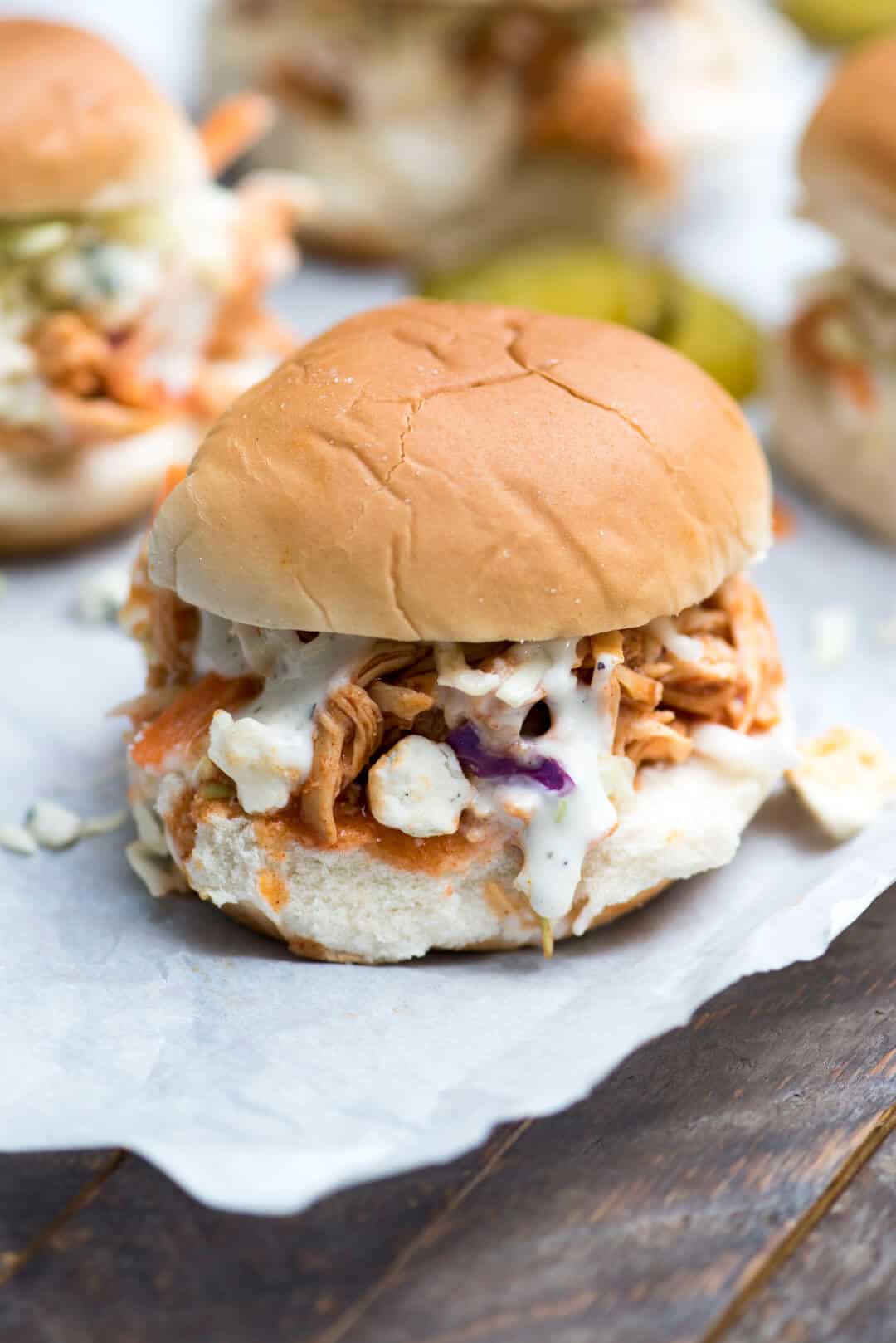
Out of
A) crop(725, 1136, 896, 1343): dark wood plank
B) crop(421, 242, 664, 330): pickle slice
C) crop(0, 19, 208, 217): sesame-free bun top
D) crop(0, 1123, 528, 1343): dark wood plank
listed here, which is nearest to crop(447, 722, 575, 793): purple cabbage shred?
crop(0, 1123, 528, 1343): dark wood plank

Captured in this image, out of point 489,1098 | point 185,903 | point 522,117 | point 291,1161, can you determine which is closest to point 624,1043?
point 489,1098

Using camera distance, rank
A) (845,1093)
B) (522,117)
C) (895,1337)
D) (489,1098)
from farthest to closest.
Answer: (522,117)
(845,1093)
(489,1098)
(895,1337)

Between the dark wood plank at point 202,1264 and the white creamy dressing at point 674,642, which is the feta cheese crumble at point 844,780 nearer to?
the white creamy dressing at point 674,642

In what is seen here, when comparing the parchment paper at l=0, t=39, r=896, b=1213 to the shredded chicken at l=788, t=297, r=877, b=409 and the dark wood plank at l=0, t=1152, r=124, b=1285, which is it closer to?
the dark wood plank at l=0, t=1152, r=124, b=1285

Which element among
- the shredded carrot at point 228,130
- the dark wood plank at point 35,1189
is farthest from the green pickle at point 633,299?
the dark wood plank at point 35,1189

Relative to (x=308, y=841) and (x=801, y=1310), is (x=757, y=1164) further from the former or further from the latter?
(x=308, y=841)

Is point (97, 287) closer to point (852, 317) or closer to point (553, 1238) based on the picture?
point (852, 317)
